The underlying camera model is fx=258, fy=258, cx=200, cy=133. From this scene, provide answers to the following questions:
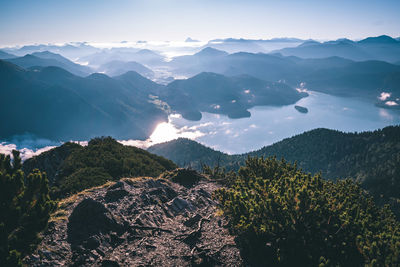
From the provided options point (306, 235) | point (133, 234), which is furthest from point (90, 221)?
point (306, 235)

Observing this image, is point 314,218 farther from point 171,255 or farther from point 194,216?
point 194,216

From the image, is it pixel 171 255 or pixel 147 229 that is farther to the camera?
pixel 147 229

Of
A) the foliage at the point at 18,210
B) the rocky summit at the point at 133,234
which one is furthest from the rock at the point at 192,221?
the foliage at the point at 18,210

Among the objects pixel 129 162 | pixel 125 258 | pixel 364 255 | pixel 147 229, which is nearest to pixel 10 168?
pixel 125 258

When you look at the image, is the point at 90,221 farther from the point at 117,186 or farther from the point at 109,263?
the point at 117,186

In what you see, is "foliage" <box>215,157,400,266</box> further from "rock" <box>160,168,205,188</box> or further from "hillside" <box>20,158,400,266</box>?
"rock" <box>160,168,205,188</box>
